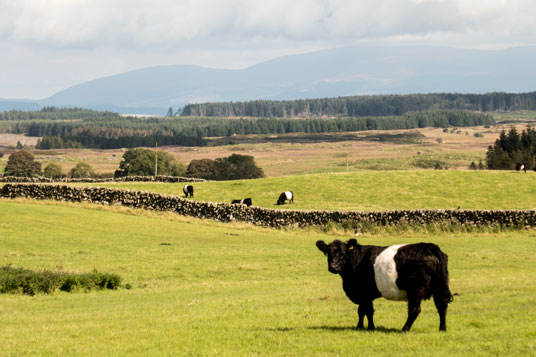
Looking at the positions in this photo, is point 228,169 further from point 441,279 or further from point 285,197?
point 441,279

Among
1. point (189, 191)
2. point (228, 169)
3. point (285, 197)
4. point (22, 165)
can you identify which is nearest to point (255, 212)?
point (285, 197)

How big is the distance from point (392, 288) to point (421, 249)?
89 centimetres

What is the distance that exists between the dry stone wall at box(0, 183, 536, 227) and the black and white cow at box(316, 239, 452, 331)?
2994cm

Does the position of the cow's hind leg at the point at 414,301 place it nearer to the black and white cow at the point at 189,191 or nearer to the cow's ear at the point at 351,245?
the cow's ear at the point at 351,245

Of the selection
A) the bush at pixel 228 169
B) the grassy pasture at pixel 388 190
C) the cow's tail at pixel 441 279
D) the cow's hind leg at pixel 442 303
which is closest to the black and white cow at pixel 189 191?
the grassy pasture at pixel 388 190

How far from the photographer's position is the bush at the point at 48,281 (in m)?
20.3

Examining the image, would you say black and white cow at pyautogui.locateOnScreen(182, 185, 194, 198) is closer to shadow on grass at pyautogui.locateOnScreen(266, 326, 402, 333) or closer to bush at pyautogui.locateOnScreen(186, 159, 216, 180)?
shadow on grass at pyautogui.locateOnScreen(266, 326, 402, 333)

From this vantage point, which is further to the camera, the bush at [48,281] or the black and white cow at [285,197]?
the black and white cow at [285,197]

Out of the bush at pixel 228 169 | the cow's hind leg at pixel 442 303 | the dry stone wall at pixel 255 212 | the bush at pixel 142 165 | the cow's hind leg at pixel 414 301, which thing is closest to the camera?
the cow's hind leg at pixel 414 301

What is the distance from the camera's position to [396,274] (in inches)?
474

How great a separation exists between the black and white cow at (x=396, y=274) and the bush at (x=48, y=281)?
10.8 meters

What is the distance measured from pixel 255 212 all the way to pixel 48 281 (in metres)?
25.3


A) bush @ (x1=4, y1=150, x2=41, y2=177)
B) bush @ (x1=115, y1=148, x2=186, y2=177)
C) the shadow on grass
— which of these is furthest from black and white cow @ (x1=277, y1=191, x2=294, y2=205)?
bush @ (x1=4, y1=150, x2=41, y2=177)

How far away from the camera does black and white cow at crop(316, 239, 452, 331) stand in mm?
11836
